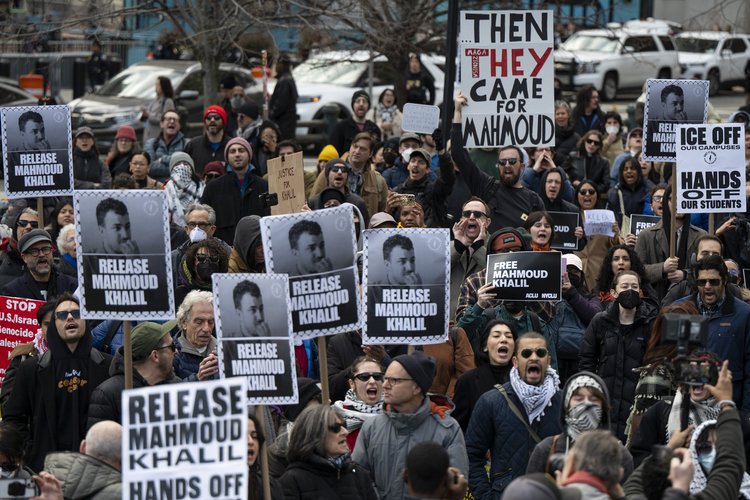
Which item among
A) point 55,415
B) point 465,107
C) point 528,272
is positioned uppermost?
point 465,107

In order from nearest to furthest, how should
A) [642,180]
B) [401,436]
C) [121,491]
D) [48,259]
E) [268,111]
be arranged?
[121,491]
[401,436]
[48,259]
[642,180]
[268,111]

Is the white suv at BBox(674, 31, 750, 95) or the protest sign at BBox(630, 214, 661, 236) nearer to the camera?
the protest sign at BBox(630, 214, 661, 236)

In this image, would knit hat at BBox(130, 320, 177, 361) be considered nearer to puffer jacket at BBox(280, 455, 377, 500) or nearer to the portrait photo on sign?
the portrait photo on sign

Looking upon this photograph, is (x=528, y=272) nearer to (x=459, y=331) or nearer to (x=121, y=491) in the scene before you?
(x=459, y=331)

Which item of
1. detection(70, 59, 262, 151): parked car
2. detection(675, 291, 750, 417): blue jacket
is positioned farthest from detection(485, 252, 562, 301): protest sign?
detection(70, 59, 262, 151): parked car

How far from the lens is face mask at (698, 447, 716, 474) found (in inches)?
272

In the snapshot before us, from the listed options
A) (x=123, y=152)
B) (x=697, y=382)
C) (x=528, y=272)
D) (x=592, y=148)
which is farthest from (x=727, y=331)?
(x=123, y=152)

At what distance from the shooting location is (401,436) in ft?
25.6

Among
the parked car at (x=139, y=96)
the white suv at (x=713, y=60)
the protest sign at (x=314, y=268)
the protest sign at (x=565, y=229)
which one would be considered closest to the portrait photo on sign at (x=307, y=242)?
the protest sign at (x=314, y=268)

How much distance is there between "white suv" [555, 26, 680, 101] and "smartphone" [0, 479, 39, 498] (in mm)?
27463

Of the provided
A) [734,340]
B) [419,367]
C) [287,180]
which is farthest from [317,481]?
[287,180]

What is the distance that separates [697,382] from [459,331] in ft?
8.43

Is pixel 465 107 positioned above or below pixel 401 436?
above

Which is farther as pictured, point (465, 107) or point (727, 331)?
point (465, 107)
